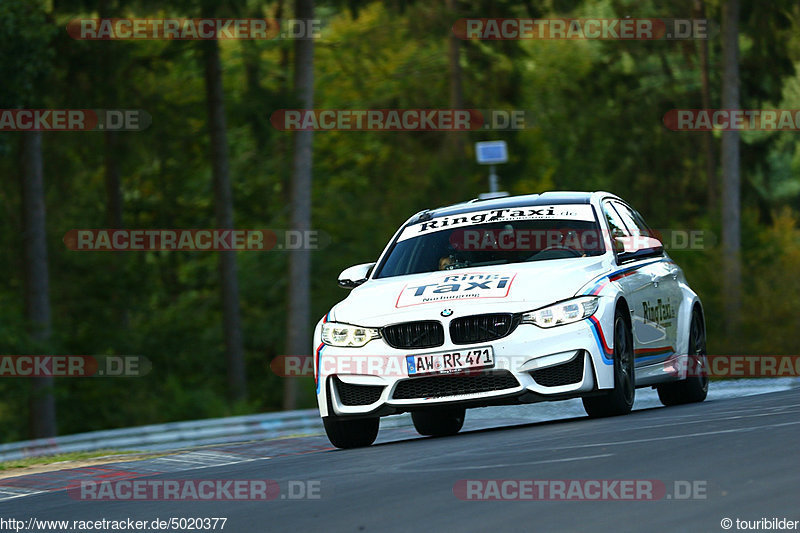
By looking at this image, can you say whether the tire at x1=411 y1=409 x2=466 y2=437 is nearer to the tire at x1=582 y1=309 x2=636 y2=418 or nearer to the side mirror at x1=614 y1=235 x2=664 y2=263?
the tire at x1=582 y1=309 x2=636 y2=418

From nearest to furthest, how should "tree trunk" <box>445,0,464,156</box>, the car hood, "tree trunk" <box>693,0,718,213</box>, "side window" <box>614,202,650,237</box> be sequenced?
the car hood, "side window" <box>614,202,650,237</box>, "tree trunk" <box>445,0,464,156</box>, "tree trunk" <box>693,0,718,213</box>

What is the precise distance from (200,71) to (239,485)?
85.0 ft

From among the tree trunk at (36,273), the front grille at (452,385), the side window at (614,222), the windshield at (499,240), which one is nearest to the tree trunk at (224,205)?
the tree trunk at (36,273)

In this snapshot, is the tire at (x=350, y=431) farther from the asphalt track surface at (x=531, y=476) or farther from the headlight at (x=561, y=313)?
the headlight at (x=561, y=313)

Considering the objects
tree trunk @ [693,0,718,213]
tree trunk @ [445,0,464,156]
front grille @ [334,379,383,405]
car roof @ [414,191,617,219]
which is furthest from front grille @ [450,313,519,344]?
tree trunk @ [693,0,718,213]

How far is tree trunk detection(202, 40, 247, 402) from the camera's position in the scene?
33.5 meters

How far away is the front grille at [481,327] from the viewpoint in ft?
34.7

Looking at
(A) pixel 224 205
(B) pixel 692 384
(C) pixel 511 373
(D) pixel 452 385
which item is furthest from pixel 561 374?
(A) pixel 224 205

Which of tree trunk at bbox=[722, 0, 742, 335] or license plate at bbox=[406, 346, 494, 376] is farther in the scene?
tree trunk at bbox=[722, 0, 742, 335]

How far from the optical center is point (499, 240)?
39.1 ft

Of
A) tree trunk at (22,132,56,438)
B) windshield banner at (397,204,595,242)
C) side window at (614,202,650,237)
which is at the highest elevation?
windshield banner at (397,204,595,242)

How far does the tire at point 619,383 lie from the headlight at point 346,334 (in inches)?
65.9

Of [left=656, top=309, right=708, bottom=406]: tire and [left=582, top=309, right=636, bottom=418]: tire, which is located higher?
[left=582, top=309, right=636, bottom=418]: tire

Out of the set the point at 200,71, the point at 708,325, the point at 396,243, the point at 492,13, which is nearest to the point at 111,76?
the point at 200,71
